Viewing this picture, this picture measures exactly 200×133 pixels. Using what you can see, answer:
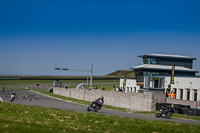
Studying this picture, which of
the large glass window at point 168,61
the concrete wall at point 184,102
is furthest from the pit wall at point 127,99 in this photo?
the large glass window at point 168,61

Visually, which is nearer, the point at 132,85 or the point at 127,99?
the point at 127,99

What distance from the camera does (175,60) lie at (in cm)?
9275

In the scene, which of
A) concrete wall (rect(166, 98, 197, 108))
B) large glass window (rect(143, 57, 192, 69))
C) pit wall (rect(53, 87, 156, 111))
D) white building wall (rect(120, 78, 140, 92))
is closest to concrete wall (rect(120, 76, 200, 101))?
concrete wall (rect(166, 98, 197, 108))

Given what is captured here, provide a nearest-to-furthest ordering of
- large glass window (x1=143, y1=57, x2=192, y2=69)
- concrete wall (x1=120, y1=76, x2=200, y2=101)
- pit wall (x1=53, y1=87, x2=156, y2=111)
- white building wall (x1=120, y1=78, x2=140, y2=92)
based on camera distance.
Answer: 1. pit wall (x1=53, y1=87, x2=156, y2=111)
2. concrete wall (x1=120, y1=76, x2=200, y2=101)
3. white building wall (x1=120, y1=78, x2=140, y2=92)
4. large glass window (x1=143, y1=57, x2=192, y2=69)

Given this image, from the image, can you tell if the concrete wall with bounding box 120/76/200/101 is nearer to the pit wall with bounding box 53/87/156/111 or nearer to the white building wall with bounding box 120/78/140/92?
the pit wall with bounding box 53/87/156/111

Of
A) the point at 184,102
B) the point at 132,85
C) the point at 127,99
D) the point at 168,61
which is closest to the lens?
the point at 184,102

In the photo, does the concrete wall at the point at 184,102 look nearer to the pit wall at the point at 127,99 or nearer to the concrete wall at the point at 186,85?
the pit wall at the point at 127,99

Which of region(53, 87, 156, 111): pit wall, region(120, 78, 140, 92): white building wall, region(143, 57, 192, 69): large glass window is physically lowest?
region(53, 87, 156, 111): pit wall

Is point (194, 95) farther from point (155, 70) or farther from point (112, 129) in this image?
point (112, 129)

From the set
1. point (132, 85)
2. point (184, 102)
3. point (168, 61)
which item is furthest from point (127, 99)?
point (168, 61)

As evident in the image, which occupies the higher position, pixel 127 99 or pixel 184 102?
pixel 184 102

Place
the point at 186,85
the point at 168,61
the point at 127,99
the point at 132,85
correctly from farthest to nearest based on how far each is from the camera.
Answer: the point at 168,61 → the point at 132,85 → the point at 186,85 → the point at 127,99

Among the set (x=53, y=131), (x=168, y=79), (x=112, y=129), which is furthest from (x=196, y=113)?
→ (x=168, y=79)

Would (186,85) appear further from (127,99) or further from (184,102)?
(184,102)
